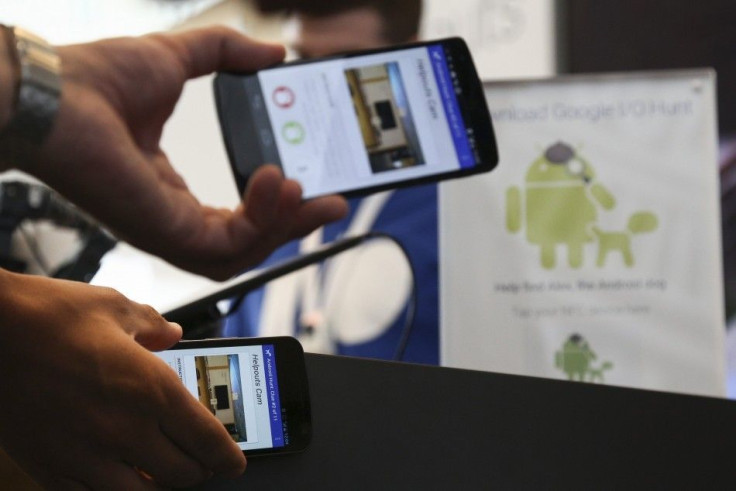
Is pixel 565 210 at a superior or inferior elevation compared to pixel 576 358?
superior

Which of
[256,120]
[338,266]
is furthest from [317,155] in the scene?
[338,266]

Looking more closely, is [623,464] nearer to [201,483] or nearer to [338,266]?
[201,483]

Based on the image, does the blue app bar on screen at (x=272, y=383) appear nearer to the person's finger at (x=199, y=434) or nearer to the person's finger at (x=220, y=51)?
the person's finger at (x=199, y=434)

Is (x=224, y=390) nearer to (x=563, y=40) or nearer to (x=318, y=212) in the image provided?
(x=318, y=212)

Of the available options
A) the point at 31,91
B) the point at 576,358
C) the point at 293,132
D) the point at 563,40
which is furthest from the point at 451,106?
the point at 563,40

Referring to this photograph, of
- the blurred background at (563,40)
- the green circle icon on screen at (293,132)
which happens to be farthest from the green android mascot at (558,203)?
the green circle icon on screen at (293,132)

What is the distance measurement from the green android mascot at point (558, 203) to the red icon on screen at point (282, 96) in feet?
2.02

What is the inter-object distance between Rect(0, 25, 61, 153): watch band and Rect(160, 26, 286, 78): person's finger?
15 cm

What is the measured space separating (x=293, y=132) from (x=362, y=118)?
0.08 m

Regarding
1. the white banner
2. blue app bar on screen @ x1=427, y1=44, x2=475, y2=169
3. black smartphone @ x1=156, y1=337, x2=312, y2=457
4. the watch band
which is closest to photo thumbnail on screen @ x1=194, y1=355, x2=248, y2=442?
black smartphone @ x1=156, y1=337, x2=312, y2=457

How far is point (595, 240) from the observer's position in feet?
4.71

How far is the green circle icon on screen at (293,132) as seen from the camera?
3.06ft

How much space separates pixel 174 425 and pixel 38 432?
0.20ft

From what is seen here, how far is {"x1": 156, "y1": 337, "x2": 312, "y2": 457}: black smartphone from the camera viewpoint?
1.56ft
